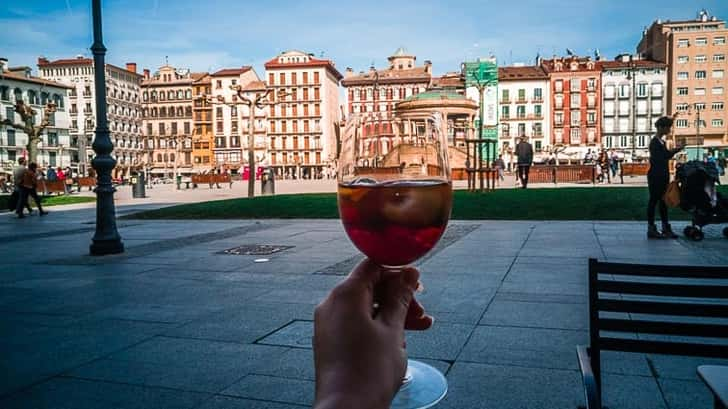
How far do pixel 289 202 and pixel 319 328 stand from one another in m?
17.6

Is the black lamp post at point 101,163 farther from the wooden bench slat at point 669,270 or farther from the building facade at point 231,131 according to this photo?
the building facade at point 231,131

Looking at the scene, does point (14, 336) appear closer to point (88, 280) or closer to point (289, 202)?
point (88, 280)

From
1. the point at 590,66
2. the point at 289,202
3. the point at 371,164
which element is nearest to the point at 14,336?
the point at 371,164

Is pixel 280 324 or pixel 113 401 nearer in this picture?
pixel 113 401

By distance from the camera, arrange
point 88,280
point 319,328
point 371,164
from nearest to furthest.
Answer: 1. point 319,328
2. point 371,164
3. point 88,280

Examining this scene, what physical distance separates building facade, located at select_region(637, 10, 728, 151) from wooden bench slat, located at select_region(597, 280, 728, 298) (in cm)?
9741

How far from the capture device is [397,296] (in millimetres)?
931

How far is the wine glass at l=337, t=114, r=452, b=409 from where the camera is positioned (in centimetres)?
102

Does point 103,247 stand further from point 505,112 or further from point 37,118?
point 37,118

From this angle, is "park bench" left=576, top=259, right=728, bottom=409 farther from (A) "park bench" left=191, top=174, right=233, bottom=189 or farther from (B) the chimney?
(B) the chimney

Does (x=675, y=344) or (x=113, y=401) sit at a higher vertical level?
(x=675, y=344)

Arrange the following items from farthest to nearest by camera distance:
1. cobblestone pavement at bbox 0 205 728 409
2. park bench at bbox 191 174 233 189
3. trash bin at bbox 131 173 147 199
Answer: park bench at bbox 191 174 233 189 → trash bin at bbox 131 173 147 199 → cobblestone pavement at bbox 0 205 728 409

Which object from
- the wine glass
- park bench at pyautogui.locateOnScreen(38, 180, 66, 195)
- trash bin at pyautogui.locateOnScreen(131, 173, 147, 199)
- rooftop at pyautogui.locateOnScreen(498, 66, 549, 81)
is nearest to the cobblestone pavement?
the wine glass

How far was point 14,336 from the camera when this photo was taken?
4.07 m
